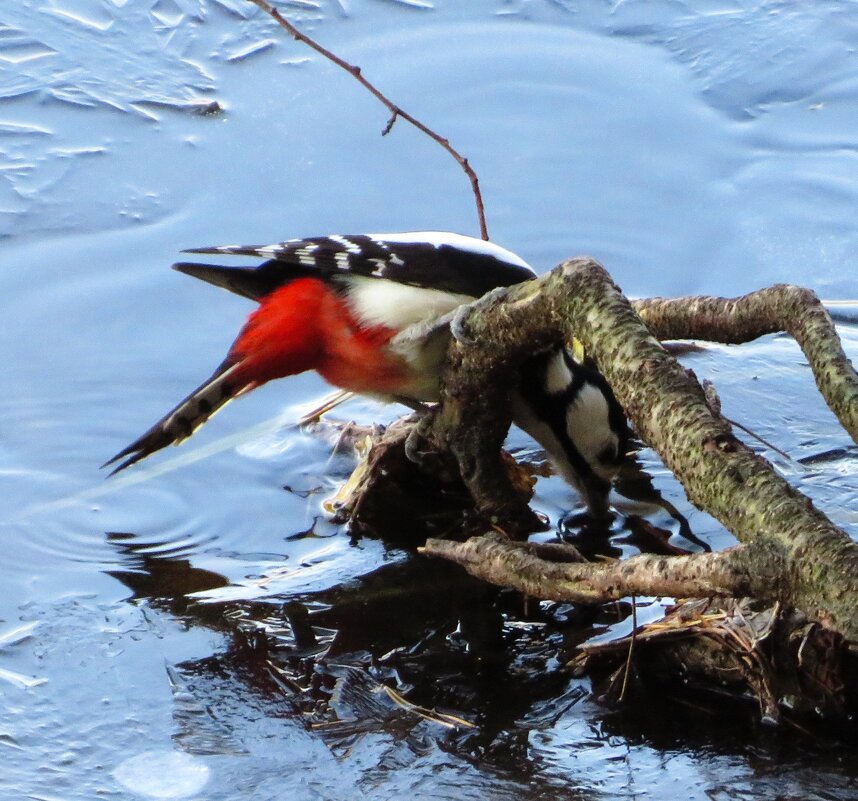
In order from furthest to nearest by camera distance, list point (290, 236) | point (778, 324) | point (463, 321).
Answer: point (290, 236), point (463, 321), point (778, 324)

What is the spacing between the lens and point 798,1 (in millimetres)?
6586

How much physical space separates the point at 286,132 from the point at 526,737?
3648 mm

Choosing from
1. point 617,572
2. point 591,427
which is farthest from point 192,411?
point 617,572

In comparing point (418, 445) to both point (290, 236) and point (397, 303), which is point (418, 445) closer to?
point (397, 303)

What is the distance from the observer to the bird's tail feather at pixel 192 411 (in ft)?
11.8

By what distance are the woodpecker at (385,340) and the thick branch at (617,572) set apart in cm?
81

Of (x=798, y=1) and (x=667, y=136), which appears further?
→ (x=798, y=1)

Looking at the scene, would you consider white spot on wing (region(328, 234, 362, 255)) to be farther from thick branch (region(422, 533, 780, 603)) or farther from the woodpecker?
thick branch (region(422, 533, 780, 603))

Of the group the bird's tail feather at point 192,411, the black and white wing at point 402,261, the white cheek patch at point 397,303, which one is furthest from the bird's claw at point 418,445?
the bird's tail feather at point 192,411

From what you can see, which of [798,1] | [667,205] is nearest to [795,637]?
[667,205]

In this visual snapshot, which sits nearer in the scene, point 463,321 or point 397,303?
point 463,321

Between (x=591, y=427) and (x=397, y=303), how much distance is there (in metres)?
0.65

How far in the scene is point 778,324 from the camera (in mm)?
3051

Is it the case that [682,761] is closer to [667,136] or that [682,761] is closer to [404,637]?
[404,637]
